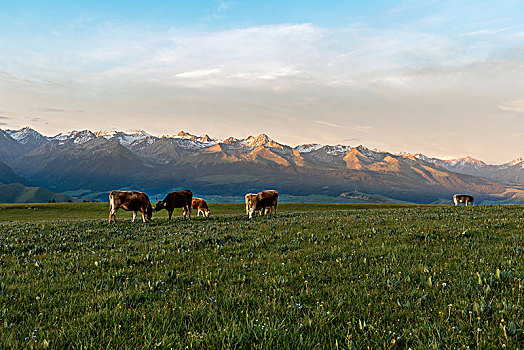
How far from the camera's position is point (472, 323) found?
5.05 metres

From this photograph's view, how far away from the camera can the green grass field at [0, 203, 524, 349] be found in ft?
15.4

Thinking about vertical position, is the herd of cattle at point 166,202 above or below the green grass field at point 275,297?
above

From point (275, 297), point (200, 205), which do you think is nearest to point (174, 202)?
point (200, 205)

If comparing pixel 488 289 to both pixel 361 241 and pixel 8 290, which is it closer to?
pixel 361 241

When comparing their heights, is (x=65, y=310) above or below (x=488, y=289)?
below

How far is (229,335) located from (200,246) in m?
7.73

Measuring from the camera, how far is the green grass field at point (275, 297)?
468 cm

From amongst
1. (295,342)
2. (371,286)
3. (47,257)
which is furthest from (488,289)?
(47,257)

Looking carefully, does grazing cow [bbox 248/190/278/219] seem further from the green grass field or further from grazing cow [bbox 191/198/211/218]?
the green grass field

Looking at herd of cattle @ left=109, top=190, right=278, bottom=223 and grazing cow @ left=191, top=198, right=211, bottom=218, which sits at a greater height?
herd of cattle @ left=109, top=190, right=278, bottom=223

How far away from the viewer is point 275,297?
6.40 metres

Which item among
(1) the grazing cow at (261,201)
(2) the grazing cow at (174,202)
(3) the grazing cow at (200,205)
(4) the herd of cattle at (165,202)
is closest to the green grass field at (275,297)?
(4) the herd of cattle at (165,202)

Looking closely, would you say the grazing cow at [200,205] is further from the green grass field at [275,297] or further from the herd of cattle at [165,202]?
the green grass field at [275,297]

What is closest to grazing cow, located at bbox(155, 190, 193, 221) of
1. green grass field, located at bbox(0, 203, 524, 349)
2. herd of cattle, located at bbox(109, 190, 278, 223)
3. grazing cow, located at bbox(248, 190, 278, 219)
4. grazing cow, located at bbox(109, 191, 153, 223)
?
herd of cattle, located at bbox(109, 190, 278, 223)
